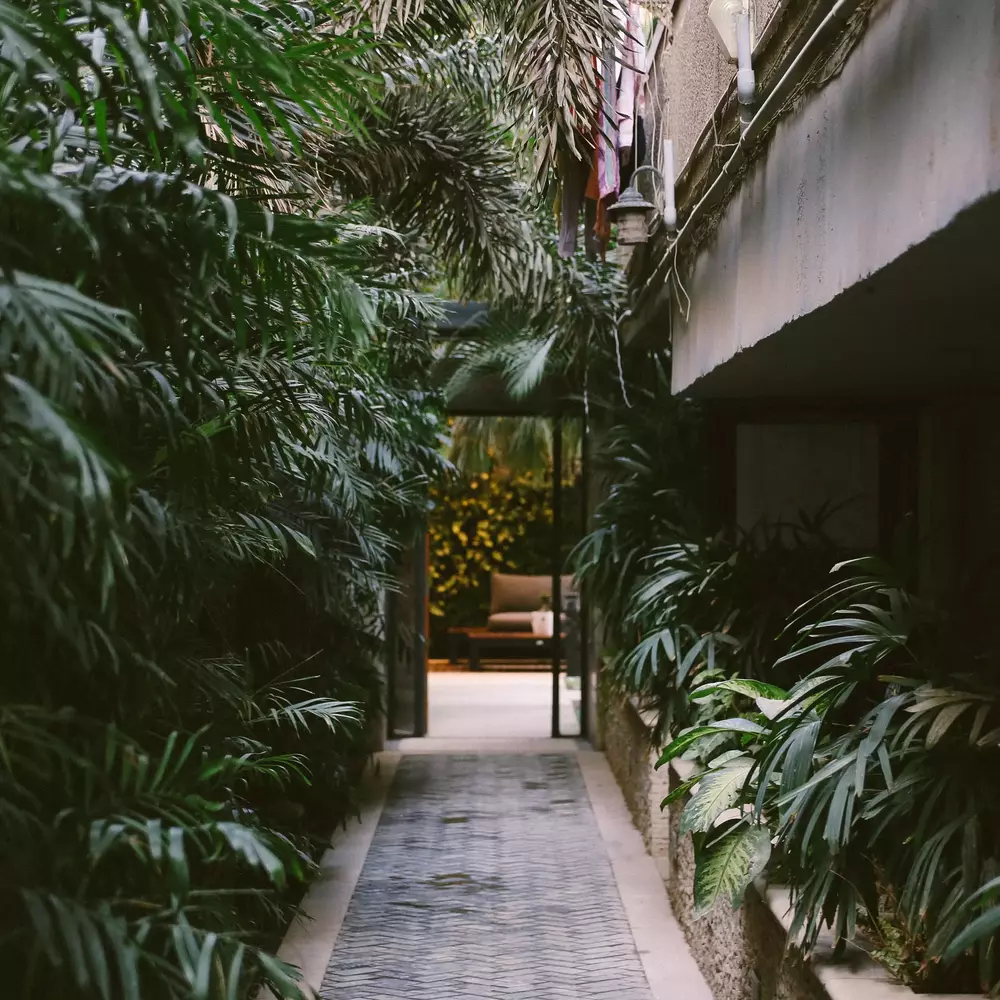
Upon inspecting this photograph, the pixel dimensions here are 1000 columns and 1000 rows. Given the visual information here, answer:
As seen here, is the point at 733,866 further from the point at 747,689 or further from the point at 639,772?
the point at 639,772

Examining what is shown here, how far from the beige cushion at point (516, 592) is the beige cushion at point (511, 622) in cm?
16

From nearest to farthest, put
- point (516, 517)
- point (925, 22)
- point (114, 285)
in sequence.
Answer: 1. point (114, 285)
2. point (925, 22)
3. point (516, 517)

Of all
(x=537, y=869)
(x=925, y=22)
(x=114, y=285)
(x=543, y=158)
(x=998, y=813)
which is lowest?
(x=537, y=869)

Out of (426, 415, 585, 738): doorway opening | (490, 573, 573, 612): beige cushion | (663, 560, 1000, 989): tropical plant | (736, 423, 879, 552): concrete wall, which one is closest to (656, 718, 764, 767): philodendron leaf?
(663, 560, 1000, 989): tropical plant

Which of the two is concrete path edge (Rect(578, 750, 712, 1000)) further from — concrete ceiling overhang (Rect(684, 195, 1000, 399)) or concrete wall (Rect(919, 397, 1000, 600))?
concrete ceiling overhang (Rect(684, 195, 1000, 399))

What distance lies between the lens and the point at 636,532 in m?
6.43

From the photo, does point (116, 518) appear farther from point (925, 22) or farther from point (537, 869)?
point (537, 869)

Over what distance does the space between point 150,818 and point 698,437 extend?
4788 mm

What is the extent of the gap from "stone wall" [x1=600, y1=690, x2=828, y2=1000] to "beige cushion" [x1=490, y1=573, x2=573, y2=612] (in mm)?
7035

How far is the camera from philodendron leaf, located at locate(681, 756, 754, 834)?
3275mm

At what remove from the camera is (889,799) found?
2.71 m

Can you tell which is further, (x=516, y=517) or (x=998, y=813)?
(x=516, y=517)

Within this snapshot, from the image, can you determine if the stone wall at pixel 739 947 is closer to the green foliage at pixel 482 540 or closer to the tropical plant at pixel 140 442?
the tropical plant at pixel 140 442

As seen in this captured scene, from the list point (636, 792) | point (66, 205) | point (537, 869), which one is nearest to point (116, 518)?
point (66, 205)
